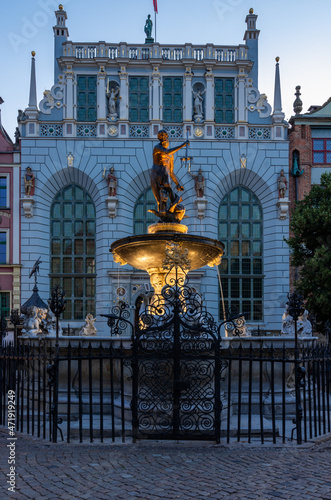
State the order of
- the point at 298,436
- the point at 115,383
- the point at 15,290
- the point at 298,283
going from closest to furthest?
the point at 298,436, the point at 115,383, the point at 298,283, the point at 15,290

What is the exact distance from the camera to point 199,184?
108ft

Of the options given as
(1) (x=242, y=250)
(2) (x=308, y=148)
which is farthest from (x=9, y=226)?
(2) (x=308, y=148)

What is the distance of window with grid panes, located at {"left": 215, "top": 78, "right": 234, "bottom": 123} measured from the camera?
34.2 meters

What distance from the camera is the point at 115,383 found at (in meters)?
11.6

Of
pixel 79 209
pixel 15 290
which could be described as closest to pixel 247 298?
pixel 79 209

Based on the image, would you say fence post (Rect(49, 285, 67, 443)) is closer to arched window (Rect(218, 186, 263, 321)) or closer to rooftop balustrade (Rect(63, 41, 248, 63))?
arched window (Rect(218, 186, 263, 321))

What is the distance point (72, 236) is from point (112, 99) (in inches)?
350

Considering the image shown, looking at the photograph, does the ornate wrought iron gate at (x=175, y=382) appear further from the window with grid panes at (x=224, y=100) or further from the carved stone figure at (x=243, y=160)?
the window with grid panes at (x=224, y=100)

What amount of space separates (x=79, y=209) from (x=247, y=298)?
11967 mm

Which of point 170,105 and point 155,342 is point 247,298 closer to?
point 170,105

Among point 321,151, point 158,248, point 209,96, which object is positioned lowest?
point 158,248

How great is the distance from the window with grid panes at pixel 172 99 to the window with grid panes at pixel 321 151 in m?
8.84

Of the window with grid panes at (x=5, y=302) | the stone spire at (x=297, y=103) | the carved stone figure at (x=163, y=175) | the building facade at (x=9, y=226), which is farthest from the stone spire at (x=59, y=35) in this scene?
the carved stone figure at (x=163, y=175)

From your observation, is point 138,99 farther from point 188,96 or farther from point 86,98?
point 86,98
